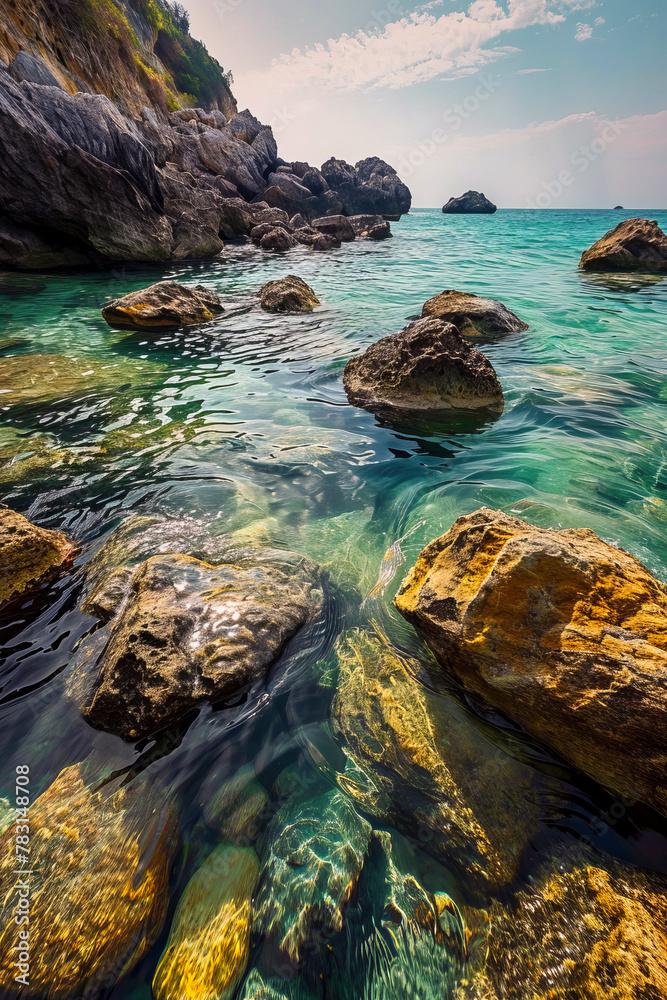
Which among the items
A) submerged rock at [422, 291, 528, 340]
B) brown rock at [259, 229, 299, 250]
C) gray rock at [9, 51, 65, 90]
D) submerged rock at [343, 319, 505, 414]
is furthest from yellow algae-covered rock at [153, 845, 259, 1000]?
brown rock at [259, 229, 299, 250]

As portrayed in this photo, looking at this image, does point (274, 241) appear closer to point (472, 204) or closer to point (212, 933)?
point (212, 933)

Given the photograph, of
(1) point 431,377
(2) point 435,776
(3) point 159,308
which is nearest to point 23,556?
(2) point 435,776

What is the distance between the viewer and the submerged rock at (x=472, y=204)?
8494cm

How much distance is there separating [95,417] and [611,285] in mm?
15505

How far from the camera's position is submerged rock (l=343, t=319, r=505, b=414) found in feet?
17.9

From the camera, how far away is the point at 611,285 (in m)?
13.5

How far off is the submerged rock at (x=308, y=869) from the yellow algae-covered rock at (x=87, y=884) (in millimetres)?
403

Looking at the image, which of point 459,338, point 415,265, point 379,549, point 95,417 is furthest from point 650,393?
point 415,265

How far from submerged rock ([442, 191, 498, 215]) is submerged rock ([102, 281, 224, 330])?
98.0 metres

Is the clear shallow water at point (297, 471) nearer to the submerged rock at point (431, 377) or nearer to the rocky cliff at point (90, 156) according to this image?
the submerged rock at point (431, 377)

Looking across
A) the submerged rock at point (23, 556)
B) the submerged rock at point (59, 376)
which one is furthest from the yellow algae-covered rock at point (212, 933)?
the submerged rock at point (59, 376)

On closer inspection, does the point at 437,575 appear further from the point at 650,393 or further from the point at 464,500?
the point at 650,393

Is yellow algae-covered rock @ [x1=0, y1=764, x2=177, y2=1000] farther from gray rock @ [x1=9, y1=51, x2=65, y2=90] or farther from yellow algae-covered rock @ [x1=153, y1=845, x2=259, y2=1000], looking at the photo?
gray rock @ [x1=9, y1=51, x2=65, y2=90]

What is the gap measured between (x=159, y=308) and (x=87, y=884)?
31.2ft
